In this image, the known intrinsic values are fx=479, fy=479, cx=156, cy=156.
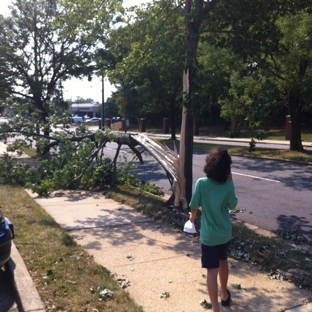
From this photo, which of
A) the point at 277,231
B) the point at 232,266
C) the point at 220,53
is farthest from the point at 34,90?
the point at 232,266

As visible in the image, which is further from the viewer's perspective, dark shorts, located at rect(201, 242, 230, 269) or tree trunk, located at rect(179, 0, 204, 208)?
tree trunk, located at rect(179, 0, 204, 208)

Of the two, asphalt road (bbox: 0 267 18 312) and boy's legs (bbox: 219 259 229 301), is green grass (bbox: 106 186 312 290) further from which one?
asphalt road (bbox: 0 267 18 312)

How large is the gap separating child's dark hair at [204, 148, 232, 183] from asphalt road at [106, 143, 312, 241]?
153 inches

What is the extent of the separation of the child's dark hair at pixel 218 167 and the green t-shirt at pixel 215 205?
0.06m

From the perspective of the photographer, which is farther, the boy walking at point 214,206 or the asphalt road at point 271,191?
the asphalt road at point 271,191

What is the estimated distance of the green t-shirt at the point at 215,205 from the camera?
437 centimetres

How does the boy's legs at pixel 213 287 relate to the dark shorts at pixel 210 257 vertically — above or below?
below

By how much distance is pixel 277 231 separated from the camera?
7.95 metres

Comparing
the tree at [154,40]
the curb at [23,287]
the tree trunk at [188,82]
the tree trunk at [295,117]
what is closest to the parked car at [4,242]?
the curb at [23,287]

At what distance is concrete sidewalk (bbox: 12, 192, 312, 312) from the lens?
4.82 metres

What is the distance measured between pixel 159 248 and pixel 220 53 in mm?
13437

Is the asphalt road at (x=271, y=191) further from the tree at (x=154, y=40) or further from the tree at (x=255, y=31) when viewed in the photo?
the tree at (x=154, y=40)

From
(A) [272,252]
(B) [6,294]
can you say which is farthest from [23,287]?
(A) [272,252]

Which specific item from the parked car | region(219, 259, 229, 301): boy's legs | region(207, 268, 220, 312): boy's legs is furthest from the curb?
region(219, 259, 229, 301): boy's legs
